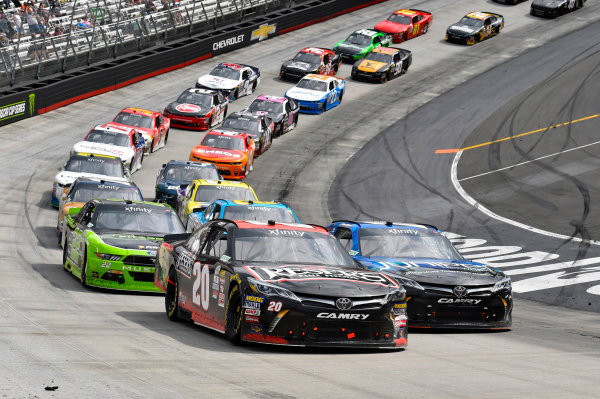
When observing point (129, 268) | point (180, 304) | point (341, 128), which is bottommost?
point (341, 128)

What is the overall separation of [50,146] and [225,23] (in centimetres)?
1908

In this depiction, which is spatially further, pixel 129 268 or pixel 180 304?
pixel 129 268

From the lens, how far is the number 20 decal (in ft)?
38.5

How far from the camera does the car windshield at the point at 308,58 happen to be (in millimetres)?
47188

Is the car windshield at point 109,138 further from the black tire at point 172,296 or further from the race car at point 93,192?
the black tire at point 172,296

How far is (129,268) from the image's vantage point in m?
16.6

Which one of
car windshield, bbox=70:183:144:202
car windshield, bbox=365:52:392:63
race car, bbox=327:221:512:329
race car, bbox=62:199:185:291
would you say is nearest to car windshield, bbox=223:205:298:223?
race car, bbox=62:199:185:291

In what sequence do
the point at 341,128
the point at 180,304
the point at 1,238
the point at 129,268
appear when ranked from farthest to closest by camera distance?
the point at 341,128, the point at 1,238, the point at 129,268, the point at 180,304

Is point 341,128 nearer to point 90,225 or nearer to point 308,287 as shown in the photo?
point 90,225

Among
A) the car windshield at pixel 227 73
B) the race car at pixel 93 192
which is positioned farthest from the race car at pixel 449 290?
the car windshield at pixel 227 73

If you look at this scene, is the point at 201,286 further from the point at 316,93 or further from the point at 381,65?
the point at 381,65

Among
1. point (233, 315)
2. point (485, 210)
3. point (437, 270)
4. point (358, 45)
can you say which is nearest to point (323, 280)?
point (233, 315)

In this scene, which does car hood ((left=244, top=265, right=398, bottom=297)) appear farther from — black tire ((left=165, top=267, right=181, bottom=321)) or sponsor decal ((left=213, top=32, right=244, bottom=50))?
sponsor decal ((left=213, top=32, right=244, bottom=50))

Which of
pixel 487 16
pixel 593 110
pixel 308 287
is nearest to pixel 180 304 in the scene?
pixel 308 287
